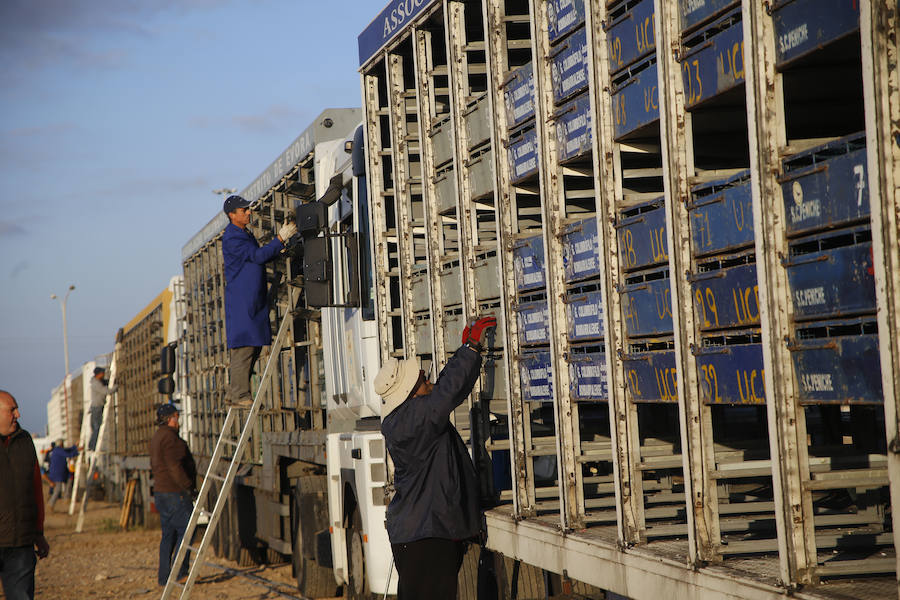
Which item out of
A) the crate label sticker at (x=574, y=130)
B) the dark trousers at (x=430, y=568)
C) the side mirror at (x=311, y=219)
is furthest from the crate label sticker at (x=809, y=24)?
the side mirror at (x=311, y=219)

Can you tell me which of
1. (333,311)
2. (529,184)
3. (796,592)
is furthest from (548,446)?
(333,311)

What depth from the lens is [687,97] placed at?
4242 millimetres

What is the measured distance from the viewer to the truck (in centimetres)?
351

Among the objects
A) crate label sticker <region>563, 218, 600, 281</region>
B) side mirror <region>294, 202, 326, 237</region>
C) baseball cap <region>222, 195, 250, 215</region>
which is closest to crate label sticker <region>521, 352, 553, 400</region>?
crate label sticker <region>563, 218, 600, 281</region>

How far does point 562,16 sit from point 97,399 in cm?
2578

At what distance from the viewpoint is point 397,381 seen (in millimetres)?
6430

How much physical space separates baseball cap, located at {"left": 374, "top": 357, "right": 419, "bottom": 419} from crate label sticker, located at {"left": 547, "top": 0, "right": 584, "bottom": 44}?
6.94 ft

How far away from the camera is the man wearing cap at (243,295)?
10.4 meters

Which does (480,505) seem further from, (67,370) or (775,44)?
(67,370)

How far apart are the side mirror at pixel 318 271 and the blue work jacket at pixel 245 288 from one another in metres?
1.31

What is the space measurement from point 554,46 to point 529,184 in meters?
0.86

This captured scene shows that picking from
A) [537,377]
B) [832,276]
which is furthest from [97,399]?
[832,276]

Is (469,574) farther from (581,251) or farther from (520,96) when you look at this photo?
(520,96)

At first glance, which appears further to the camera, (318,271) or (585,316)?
(318,271)
